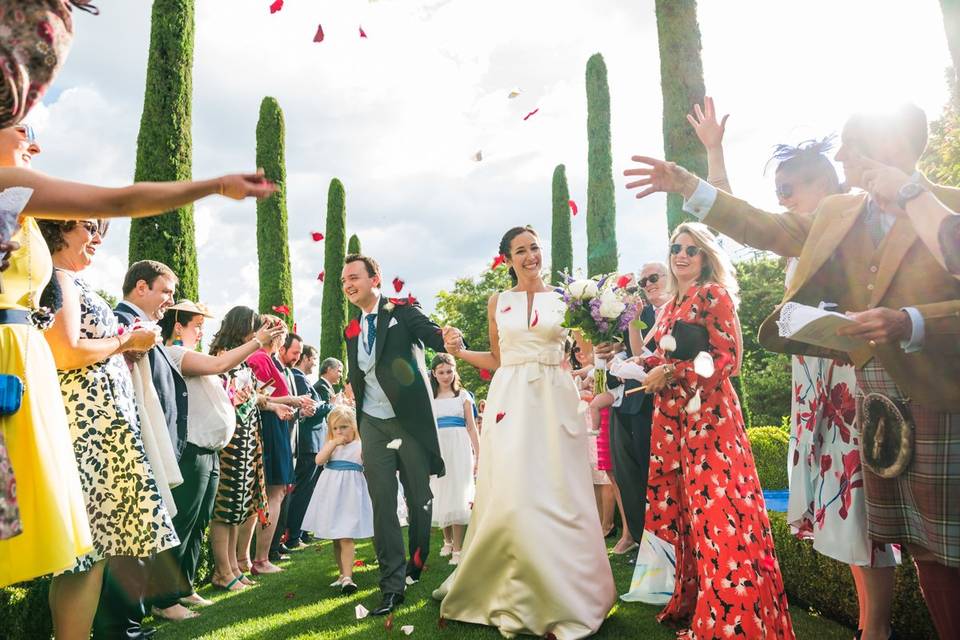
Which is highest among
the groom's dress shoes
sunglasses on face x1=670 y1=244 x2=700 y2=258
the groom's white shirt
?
sunglasses on face x1=670 y1=244 x2=700 y2=258

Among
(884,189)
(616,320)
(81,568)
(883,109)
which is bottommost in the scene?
(81,568)

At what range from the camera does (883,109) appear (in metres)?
2.53

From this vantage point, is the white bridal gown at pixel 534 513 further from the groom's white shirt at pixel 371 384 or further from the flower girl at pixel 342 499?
the flower girl at pixel 342 499

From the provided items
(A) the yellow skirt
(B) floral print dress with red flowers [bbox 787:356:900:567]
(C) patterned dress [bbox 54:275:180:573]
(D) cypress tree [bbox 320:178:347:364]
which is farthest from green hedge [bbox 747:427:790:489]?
(D) cypress tree [bbox 320:178:347:364]

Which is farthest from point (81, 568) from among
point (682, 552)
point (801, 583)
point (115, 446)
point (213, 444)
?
point (801, 583)

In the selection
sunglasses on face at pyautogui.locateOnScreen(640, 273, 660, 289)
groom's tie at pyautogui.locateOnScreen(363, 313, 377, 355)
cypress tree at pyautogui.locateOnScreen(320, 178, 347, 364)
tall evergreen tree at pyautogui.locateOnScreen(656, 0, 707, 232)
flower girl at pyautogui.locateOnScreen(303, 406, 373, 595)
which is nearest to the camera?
groom's tie at pyautogui.locateOnScreen(363, 313, 377, 355)

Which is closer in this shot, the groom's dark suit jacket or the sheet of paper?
the sheet of paper

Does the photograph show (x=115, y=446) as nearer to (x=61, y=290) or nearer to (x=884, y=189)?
(x=61, y=290)

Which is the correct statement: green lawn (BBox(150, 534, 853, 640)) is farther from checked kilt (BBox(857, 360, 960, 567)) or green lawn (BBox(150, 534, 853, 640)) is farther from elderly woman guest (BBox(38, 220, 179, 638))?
checked kilt (BBox(857, 360, 960, 567))

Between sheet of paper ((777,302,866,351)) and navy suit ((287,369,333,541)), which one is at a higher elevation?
sheet of paper ((777,302,866,351))

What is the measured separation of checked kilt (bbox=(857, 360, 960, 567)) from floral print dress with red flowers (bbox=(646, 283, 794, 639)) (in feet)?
3.35

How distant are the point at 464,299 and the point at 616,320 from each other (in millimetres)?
44346

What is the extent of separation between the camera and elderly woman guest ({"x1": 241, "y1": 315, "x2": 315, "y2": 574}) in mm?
6977

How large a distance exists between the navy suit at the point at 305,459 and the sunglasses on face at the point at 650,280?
484 cm
